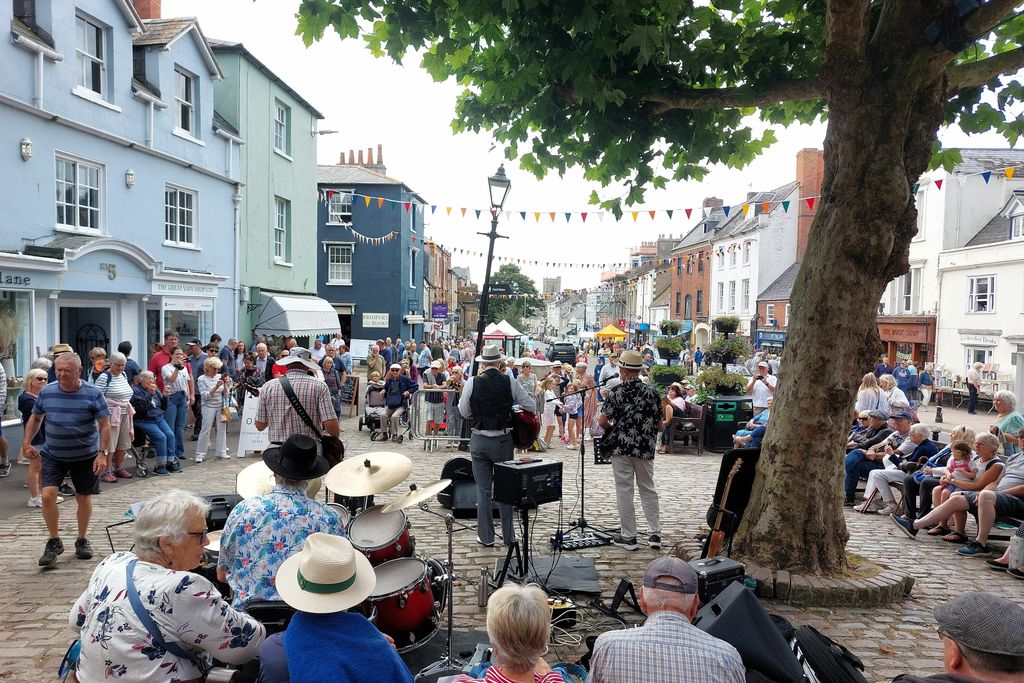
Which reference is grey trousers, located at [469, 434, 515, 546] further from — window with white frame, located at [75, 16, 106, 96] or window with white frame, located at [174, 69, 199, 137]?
window with white frame, located at [174, 69, 199, 137]

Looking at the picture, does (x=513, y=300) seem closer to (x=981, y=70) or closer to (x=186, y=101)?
(x=186, y=101)

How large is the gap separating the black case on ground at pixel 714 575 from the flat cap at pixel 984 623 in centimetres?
188

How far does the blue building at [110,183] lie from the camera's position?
39.3 ft

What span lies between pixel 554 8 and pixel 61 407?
18.3ft

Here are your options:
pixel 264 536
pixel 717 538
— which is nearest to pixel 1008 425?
pixel 717 538

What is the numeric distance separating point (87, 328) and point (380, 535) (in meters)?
12.5

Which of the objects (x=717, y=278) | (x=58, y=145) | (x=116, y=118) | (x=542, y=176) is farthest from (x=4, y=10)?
(x=717, y=278)

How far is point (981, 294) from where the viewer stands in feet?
92.0

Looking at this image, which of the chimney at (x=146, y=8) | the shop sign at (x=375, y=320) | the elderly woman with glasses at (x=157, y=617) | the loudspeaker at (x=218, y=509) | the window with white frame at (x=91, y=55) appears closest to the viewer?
the elderly woman with glasses at (x=157, y=617)

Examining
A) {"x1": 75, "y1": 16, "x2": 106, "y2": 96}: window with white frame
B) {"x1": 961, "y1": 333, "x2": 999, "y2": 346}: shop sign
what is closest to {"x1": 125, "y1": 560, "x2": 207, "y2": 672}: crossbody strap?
{"x1": 75, "y1": 16, "x2": 106, "y2": 96}: window with white frame

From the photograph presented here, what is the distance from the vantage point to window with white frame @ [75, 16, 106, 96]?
1390 cm

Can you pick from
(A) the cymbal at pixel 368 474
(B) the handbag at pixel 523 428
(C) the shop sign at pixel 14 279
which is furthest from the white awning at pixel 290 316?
(A) the cymbal at pixel 368 474

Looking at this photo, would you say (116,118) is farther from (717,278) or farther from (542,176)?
(717,278)

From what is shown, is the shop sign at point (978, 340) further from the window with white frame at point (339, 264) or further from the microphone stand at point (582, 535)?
the window with white frame at point (339, 264)
